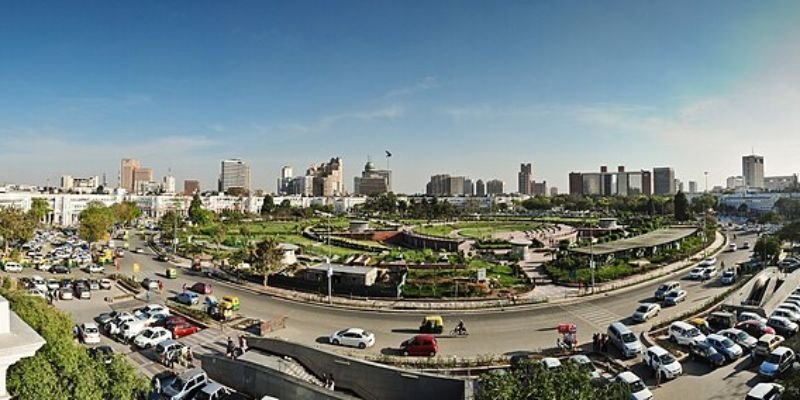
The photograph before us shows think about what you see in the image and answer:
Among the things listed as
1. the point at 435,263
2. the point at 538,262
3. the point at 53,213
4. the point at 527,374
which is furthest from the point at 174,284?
the point at 53,213

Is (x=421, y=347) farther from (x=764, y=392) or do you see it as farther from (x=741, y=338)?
(x=741, y=338)

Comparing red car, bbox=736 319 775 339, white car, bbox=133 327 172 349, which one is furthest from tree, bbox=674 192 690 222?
white car, bbox=133 327 172 349

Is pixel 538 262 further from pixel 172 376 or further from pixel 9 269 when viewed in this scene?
pixel 9 269

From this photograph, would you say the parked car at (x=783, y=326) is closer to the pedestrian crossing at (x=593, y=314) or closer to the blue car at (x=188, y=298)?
the pedestrian crossing at (x=593, y=314)

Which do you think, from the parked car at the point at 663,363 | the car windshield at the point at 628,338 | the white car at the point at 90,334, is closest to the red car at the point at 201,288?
the white car at the point at 90,334

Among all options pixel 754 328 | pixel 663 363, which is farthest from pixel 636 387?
pixel 754 328
